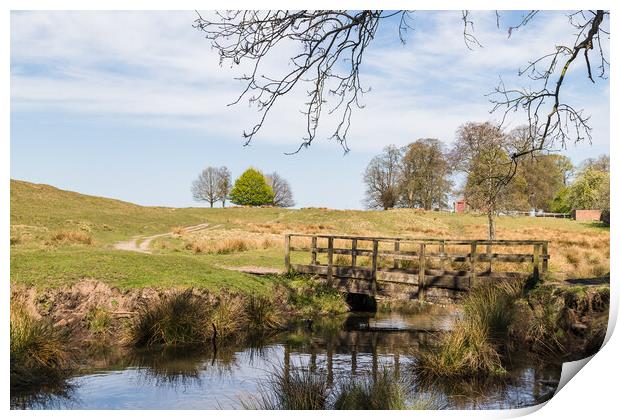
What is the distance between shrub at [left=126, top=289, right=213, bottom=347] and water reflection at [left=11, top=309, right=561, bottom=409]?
376mm

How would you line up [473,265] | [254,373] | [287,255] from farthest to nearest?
[287,255] → [473,265] → [254,373]

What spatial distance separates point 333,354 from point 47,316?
4001 millimetres

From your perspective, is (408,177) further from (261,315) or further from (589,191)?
(261,315)

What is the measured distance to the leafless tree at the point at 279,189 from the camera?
17719 mm

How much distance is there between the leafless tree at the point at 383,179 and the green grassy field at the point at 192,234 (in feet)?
4.15

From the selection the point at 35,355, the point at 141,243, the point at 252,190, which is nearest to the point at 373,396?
the point at 35,355

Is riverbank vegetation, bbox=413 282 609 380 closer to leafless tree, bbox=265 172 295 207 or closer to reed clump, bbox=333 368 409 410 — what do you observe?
reed clump, bbox=333 368 409 410

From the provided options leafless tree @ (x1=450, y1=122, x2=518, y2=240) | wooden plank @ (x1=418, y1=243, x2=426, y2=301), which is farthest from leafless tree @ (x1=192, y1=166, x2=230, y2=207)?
leafless tree @ (x1=450, y1=122, x2=518, y2=240)

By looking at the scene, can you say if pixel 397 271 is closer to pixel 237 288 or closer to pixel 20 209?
pixel 237 288

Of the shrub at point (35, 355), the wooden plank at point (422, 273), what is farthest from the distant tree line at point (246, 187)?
the shrub at point (35, 355)

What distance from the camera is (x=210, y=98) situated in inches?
321

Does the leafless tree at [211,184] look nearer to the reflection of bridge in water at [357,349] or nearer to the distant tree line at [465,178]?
the reflection of bridge in water at [357,349]

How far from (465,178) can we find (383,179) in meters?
3.71

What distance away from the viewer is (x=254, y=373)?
779 centimetres
